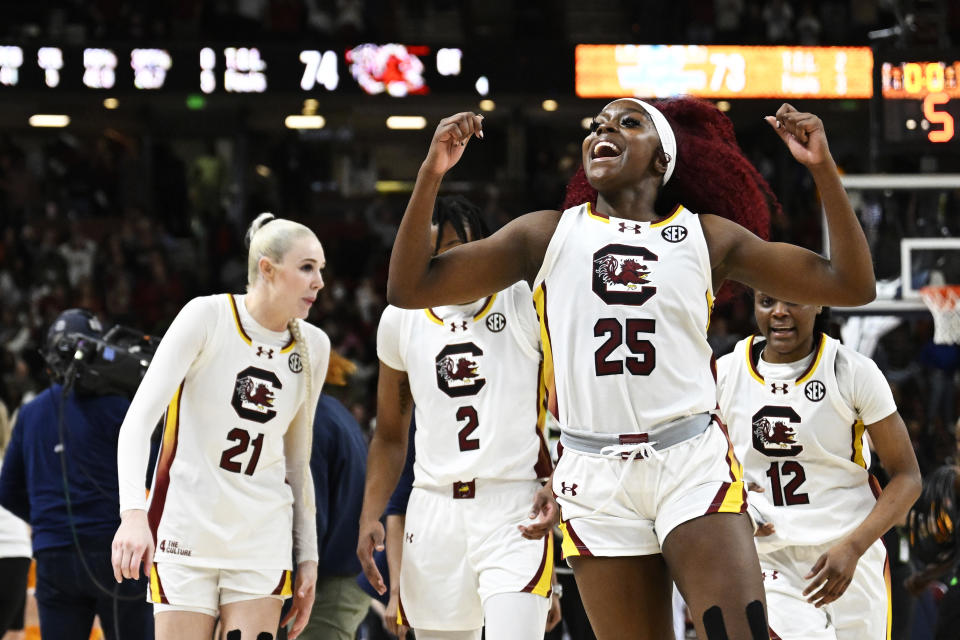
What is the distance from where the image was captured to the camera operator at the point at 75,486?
18.6 ft

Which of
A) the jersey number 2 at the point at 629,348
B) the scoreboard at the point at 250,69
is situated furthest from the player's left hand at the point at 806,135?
the scoreboard at the point at 250,69

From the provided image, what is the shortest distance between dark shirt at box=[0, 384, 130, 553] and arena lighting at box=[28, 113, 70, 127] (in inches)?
619

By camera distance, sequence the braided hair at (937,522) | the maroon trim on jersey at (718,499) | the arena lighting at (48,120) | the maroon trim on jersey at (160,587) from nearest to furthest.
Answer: the maroon trim on jersey at (718,499), the maroon trim on jersey at (160,587), the braided hair at (937,522), the arena lighting at (48,120)

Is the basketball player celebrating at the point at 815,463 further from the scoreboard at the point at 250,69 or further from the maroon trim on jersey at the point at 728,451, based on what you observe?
the scoreboard at the point at 250,69

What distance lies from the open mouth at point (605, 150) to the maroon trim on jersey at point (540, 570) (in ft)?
5.13

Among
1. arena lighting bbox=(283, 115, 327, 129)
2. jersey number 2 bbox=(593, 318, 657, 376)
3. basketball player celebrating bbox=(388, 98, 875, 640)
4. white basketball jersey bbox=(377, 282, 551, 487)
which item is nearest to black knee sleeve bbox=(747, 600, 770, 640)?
basketball player celebrating bbox=(388, 98, 875, 640)

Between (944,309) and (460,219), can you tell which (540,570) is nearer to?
(460,219)

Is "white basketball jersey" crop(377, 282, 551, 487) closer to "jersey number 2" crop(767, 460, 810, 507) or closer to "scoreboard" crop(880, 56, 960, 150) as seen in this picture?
"jersey number 2" crop(767, 460, 810, 507)

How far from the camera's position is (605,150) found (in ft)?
12.1

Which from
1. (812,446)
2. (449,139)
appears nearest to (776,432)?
(812,446)

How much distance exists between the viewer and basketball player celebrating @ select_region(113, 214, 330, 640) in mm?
4480

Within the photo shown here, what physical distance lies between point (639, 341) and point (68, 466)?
10.7 feet

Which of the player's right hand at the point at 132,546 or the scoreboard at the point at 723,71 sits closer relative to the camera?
the player's right hand at the point at 132,546

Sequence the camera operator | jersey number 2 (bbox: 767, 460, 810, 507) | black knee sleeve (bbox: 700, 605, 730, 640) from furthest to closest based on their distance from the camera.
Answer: the camera operator → jersey number 2 (bbox: 767, 460, 810, 507) → black knee sleeve (bbox: 700, 605, 730, 640)
